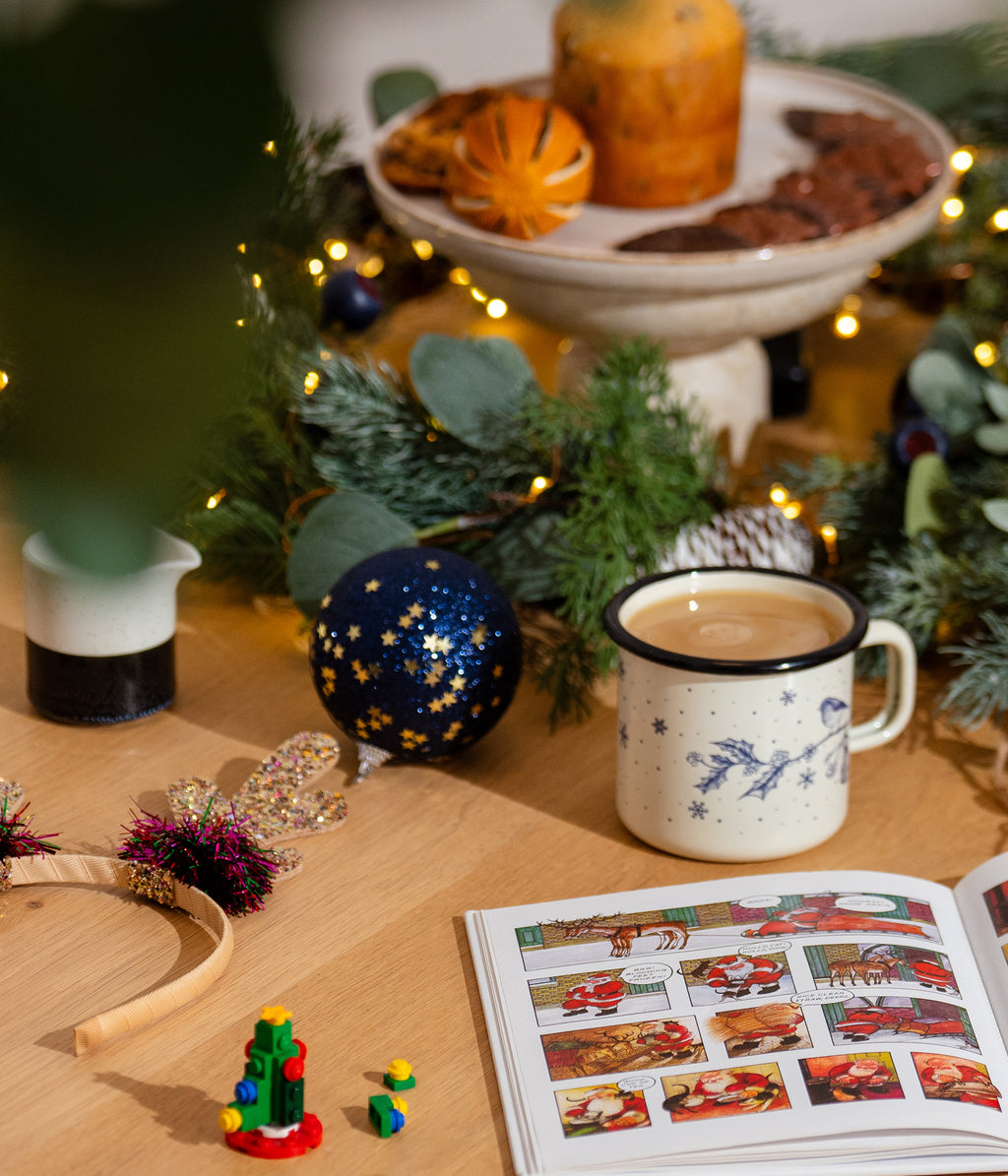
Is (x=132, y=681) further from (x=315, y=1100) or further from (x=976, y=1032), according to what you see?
(x=976, y=1032)

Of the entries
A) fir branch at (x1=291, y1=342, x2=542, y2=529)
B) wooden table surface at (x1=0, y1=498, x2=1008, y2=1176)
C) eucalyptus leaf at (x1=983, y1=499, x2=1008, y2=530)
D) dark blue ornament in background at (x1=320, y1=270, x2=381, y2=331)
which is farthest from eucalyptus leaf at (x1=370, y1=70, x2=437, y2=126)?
eucalyptus leaf at (x1=983, y1=499, x2=1008, y2=530)

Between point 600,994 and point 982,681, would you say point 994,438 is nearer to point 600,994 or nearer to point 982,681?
point 982,681

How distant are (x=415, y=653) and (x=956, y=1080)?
0.90ft

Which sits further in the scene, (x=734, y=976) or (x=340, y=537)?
(x=340, y=537)

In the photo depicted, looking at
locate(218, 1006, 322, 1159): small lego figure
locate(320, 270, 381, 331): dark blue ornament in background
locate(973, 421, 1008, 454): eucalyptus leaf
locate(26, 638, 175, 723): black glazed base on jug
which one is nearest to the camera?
locate(218, 1006, 322, 1159): small lego figure

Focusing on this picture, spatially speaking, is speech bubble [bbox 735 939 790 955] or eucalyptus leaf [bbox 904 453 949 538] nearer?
speech bubble [bbox 735 939 790 955]

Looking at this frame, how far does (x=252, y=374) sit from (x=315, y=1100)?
0.41 m

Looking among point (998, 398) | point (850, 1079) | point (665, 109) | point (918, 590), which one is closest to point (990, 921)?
point (850, 1079)

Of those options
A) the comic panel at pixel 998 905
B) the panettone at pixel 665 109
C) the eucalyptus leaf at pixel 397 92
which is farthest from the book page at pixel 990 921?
the eucalyptus leaf at pixel 397 92

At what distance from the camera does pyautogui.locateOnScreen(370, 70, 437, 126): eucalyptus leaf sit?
3.31 ft

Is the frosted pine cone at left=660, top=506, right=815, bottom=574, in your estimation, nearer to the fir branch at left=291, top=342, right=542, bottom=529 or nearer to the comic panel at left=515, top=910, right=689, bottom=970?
the fir branch at left=291, top=342, right=542, bottom=529

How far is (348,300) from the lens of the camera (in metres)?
0.87

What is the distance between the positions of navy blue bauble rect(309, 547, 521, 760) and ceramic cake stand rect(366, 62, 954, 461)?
0.69 feet

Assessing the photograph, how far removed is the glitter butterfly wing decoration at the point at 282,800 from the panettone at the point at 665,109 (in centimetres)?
37
